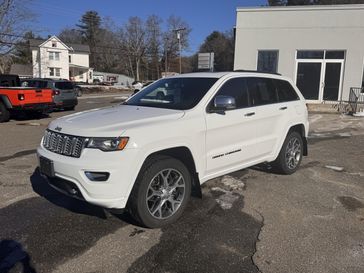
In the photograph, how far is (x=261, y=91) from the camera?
19.3 feet

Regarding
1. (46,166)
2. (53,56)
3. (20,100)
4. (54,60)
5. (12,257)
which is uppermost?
(53,56)

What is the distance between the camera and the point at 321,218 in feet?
15.4

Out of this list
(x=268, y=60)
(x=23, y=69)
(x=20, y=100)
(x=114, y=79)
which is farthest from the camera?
(x=114, y=79)

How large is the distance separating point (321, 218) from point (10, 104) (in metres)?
12.8

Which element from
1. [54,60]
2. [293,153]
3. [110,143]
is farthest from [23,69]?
[110,143]

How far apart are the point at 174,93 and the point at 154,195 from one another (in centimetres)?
166

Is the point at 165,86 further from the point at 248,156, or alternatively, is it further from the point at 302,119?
the point at 302,119

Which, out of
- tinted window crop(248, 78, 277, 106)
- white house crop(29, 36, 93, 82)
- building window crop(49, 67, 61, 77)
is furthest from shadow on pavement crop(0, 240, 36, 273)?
building window crop(49, 67, 61, 77)

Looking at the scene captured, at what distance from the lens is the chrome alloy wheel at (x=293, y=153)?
654 centimetres

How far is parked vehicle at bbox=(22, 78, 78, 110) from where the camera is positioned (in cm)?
1855

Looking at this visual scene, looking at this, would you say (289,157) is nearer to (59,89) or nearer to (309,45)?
(309,45)

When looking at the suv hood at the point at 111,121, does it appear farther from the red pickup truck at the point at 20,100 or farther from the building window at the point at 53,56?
the building window at the point at 53,56

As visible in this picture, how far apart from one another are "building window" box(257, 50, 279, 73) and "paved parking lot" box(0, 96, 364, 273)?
14453mm

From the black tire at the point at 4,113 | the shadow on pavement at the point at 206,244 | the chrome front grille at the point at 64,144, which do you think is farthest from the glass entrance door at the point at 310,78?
the chrome front grille at the point at 64,144
